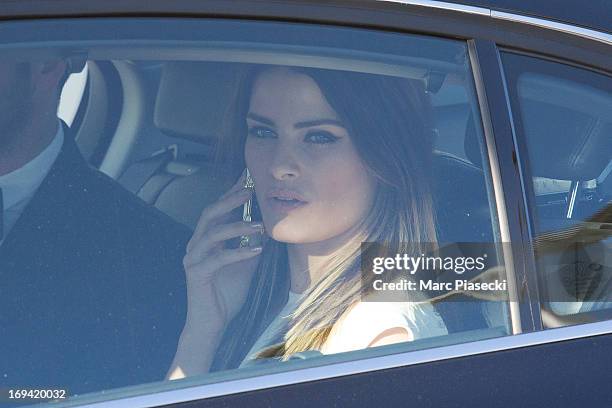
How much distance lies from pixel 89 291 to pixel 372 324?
481mm

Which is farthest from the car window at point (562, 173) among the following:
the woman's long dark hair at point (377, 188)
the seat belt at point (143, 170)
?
the seat belt at point (143, 170)

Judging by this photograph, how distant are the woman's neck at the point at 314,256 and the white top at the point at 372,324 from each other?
0.23 ft

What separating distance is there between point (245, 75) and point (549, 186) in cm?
57

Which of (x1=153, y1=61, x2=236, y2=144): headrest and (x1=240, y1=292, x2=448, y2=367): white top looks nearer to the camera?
(x1=240, y1=292, x2=448, y2=367): white top

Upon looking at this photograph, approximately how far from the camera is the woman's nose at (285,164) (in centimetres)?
209

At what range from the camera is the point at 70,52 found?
2.12 meters

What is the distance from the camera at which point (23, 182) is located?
6.97 feet

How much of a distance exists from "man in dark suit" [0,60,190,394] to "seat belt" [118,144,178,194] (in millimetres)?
21

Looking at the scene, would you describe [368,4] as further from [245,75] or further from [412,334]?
[412,334]

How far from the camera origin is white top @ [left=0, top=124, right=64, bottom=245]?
2105 mm

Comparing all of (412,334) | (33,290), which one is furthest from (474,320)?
(33,290)

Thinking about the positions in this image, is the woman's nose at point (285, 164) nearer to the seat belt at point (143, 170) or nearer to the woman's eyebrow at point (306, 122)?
the woman's eyebrow at point (306, 122)

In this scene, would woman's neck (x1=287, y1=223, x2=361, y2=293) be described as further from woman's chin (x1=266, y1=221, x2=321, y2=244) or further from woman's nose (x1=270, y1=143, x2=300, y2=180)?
woman's nose (x1=270, y1=143, x2=300, y2=180)

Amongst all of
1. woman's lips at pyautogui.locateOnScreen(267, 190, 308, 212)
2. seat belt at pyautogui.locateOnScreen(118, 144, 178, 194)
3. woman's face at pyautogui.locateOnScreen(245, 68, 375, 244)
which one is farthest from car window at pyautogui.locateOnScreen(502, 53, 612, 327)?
seat belt at pyautogui.locateOnScreen(118, 144, 178, 194)
